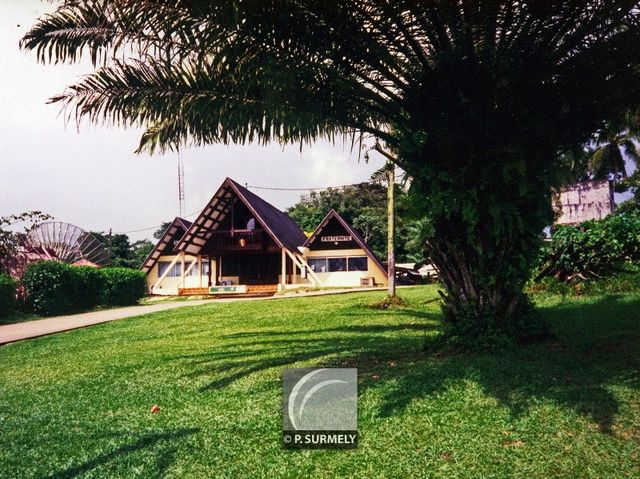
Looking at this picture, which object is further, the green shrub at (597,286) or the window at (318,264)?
the window at (318,264)

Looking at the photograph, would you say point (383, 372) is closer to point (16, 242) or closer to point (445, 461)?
point (445, 461)

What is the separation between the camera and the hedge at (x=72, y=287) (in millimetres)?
16969

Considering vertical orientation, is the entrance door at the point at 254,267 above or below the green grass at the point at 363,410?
above

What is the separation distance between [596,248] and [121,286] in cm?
A: 1998

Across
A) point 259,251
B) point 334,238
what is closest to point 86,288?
point 259,251

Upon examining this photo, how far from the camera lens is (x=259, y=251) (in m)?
29.4

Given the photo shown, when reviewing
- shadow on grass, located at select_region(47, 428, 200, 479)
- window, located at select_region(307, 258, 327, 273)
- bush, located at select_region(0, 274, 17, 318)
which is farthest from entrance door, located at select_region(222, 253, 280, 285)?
shadow on grass, located at select_region(47, 428, 200, 479)

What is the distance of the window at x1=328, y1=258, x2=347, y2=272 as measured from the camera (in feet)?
96.6

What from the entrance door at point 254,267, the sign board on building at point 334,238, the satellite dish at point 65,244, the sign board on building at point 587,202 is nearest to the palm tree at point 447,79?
the sign board on building at point 587,202

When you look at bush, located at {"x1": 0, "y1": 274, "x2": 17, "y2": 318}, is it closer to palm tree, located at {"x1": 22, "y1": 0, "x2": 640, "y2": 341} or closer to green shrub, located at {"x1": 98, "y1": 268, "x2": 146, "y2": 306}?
green shrub, located at {"x1": 98, "y1": 268, "x2": 146, "y2": 306}

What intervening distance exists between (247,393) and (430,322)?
5.13 meters

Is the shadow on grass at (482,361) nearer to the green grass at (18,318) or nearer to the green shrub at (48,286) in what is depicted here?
the green grass at (18,318)

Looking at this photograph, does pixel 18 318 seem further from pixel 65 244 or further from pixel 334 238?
pixel 334 238

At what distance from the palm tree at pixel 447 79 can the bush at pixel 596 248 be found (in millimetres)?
5158
